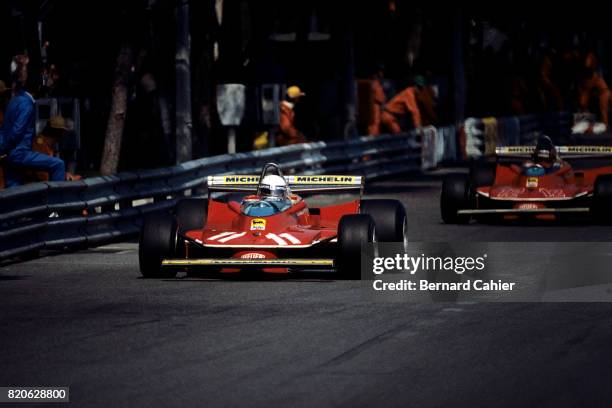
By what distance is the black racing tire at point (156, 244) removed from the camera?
48.9 ft

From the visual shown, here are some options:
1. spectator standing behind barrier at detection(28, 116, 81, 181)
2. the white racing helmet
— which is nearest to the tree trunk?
spectator standing behind barrier at detection(28, 116, 81, 181)

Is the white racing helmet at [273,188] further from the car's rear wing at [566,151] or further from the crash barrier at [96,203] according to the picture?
the car's rear wing at [566,151]

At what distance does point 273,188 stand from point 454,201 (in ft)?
18.9

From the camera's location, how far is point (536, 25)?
50906 mm

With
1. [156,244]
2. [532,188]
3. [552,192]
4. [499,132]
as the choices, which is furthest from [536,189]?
[499,132]

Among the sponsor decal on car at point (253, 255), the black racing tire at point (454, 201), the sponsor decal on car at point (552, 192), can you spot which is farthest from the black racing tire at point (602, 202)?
the sponsor decal on car at point (253, 255)

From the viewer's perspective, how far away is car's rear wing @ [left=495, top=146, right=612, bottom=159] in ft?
70.4

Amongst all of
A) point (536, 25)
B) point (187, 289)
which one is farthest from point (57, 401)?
point (536, 25)

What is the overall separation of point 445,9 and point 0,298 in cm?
2852

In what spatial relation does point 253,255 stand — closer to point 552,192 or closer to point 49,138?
point 49,138

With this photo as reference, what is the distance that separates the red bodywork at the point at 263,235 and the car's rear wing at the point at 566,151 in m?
6.05

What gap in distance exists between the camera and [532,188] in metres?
20.8

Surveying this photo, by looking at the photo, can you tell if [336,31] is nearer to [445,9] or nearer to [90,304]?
[445,9]

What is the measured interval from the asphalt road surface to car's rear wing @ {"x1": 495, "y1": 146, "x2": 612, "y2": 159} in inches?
283
